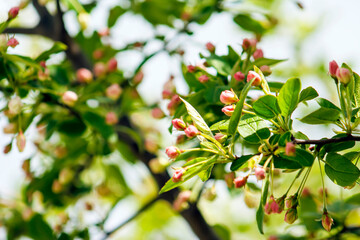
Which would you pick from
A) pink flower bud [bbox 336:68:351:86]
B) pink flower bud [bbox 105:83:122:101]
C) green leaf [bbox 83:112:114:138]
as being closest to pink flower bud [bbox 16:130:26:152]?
green leaf [bbox 83:112:114:138]

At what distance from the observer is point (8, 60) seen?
1174 millimetres

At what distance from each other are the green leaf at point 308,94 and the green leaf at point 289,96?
38 millimetres

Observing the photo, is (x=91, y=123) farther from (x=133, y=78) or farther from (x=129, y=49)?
(x=129, y=49)

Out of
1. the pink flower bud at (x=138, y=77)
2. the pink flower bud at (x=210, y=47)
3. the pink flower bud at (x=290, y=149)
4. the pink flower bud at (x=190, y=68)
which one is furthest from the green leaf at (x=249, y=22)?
the pink flower bud at (x=290, y=149)

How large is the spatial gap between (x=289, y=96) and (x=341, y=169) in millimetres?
190

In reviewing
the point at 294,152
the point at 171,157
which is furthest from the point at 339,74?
the point at 171,157

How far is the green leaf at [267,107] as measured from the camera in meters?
0.85

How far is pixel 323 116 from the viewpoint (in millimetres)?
867

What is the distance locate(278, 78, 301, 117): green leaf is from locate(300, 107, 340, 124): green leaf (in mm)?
52

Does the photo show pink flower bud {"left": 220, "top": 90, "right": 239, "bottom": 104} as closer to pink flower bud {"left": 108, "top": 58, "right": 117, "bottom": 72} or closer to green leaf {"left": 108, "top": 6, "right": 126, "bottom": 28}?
pink flower bud {"left": 108, "top": 58, "right": 117, "bottom": 72}

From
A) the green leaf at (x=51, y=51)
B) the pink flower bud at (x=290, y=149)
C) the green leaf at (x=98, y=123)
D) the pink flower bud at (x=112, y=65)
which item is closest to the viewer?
the pink flower bud at (x=290, y=149)

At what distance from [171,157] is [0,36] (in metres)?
0.57

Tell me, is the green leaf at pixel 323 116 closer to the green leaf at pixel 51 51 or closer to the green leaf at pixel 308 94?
the green leaf at pixel 308 94

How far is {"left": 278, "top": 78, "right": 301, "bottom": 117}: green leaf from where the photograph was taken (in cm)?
83
